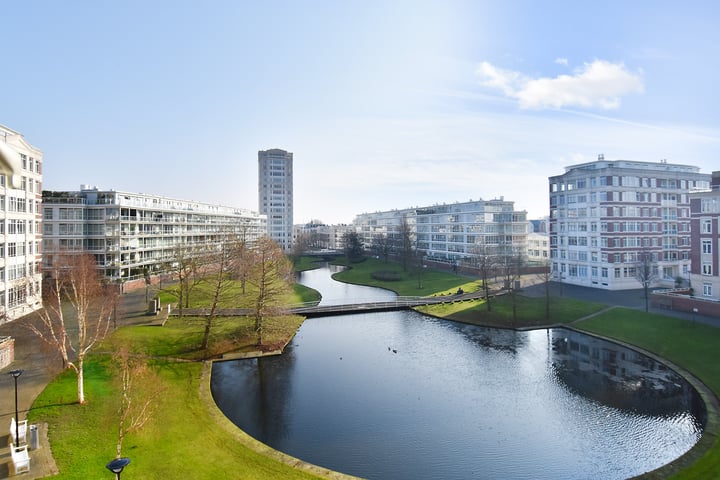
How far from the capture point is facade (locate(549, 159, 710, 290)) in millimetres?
58781

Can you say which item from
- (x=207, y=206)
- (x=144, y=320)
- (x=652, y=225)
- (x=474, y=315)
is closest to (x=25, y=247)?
(x=144, y=320)

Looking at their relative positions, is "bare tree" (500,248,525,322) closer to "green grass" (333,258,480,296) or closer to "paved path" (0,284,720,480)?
"paved path" (0,284,720,480)

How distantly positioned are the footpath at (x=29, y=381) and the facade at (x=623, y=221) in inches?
2153

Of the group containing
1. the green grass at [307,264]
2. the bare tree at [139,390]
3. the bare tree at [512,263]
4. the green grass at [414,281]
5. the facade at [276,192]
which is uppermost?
the facade at [276,192]

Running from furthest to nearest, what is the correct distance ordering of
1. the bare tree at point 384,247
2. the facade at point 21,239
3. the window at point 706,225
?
the bare tree at point 384,247
the window at point 706,225
the facade at point 21,239

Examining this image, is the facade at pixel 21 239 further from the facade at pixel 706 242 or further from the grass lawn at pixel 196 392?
the facade at pixel 706 242

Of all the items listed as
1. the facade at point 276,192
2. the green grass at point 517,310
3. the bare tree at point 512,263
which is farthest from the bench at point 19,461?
the facade at point 276,192

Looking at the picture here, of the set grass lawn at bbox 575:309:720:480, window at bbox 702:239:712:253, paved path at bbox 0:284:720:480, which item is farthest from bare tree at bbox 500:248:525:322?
window at bbox 702:239:712:253

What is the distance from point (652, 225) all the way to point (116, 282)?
72.0m

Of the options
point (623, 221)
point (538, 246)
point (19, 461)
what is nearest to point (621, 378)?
point (19, 461)

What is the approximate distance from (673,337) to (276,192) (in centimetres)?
11799

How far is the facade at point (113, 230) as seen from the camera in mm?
55438

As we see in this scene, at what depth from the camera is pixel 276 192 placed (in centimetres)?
13900

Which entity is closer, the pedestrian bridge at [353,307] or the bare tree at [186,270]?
the bare tree at [186,270]
